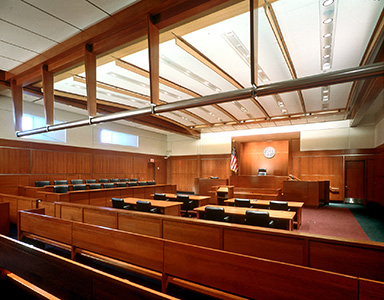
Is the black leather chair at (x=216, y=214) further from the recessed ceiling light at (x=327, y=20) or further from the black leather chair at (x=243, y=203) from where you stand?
the recessed ceiling light at (x=327, y=20)

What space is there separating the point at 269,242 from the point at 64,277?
212 cm

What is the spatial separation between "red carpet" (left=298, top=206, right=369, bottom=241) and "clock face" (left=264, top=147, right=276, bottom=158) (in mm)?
5803

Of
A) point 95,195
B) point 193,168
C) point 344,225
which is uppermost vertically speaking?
point 193,168

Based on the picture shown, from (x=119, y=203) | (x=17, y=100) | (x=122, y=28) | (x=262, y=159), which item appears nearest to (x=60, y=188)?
(x=119, y=203)

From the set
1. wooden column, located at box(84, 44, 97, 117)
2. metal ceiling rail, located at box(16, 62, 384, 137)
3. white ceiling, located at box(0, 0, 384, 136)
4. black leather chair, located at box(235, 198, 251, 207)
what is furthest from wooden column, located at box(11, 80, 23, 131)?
black leather chair, located at box(235, 198, 251, 207)

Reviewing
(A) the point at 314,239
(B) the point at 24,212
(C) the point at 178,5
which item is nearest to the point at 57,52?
(C) the point at 178,5

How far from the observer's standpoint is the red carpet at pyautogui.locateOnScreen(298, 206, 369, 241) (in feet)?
17.7

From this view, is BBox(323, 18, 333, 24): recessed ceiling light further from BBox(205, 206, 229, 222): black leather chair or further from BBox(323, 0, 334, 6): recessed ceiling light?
BBox(205, 206, 229, 222): black leather chair

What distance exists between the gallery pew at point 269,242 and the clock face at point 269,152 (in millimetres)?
11633

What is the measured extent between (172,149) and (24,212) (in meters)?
12.4

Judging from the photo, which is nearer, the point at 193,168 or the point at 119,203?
the point at 119,203

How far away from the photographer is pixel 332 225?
627 centimetres

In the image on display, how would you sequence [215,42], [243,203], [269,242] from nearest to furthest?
1. [269,242]
2. [215,42]
3. [243,203]

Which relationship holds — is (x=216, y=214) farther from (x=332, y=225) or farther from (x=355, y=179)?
(x=355, y=179)
